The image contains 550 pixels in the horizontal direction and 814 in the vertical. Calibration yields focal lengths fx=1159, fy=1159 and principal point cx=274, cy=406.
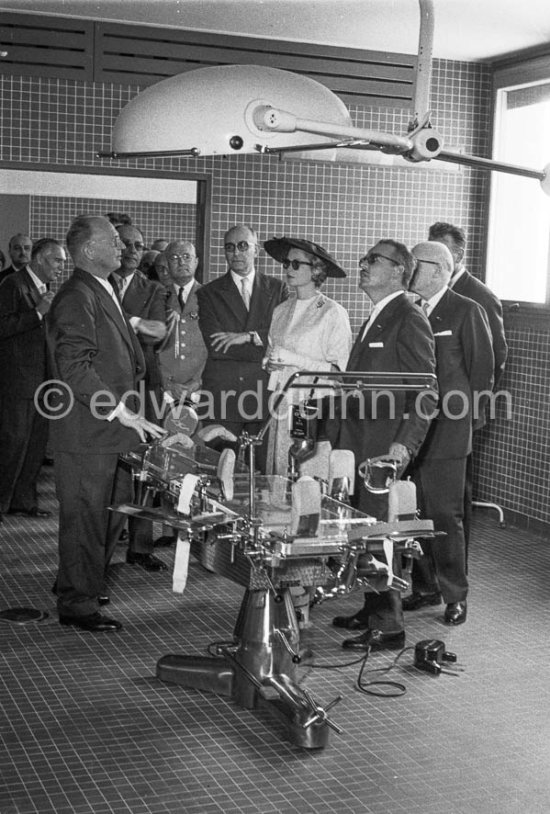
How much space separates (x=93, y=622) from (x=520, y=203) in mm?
4525

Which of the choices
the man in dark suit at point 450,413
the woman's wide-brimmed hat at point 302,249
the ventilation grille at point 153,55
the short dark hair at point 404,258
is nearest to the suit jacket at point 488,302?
the man in dark suit at point 450,413

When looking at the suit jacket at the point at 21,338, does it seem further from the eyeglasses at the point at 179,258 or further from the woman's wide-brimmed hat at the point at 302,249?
the woman's wide-brimmed hat at the point at 302,249

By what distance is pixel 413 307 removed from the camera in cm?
491

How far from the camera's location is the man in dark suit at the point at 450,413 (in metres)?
5.26

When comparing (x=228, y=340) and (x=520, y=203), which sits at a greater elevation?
(x=520, y=203)

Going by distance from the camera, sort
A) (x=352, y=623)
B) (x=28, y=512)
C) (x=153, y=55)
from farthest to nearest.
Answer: (x=153, y=55) → (x=28, y=512) → (x=352, y=623)

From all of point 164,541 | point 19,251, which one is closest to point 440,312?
point 164,541

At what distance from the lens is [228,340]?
19.9 feet

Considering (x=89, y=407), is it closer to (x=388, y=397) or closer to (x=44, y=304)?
(x=388, y=397)

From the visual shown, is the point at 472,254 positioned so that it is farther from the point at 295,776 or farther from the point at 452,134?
the point at 295,776

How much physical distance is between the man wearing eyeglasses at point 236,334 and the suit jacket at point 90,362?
1.17m

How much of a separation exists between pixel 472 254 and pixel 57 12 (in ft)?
10.7

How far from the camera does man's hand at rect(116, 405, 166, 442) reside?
182 inches

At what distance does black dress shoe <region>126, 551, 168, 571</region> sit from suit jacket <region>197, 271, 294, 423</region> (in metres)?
0.82
